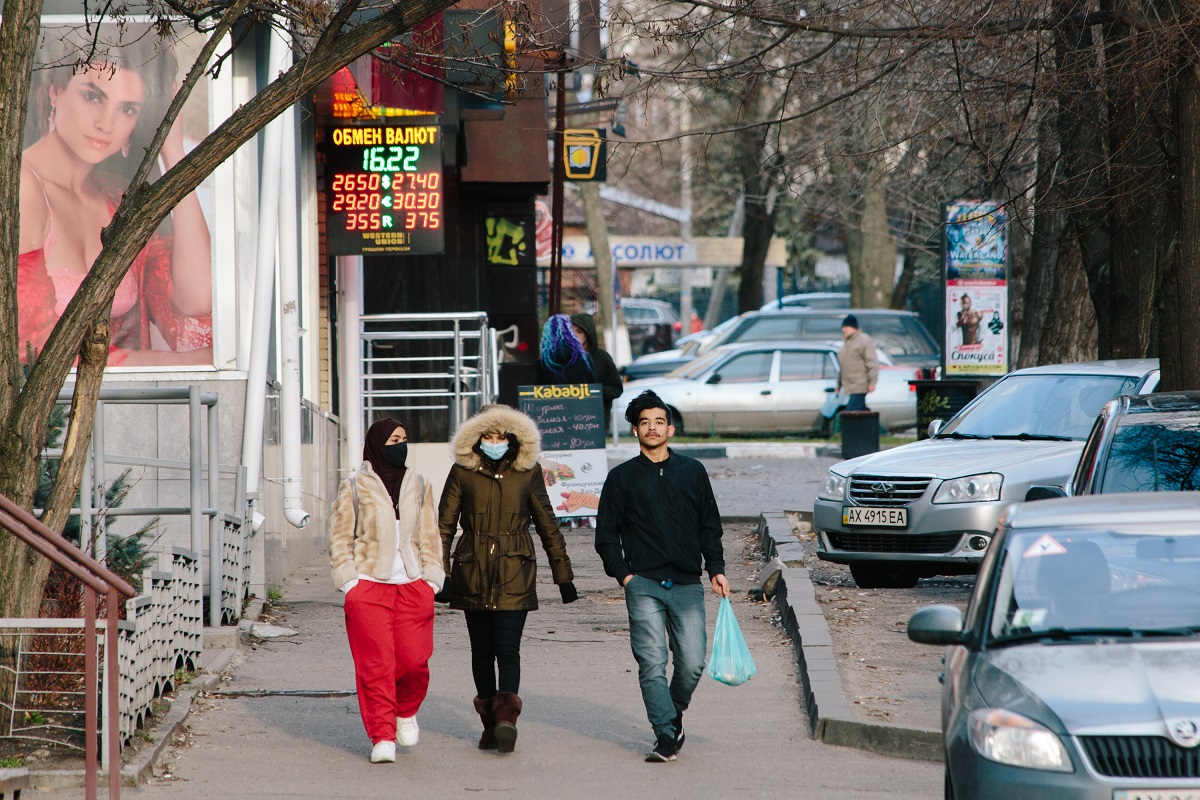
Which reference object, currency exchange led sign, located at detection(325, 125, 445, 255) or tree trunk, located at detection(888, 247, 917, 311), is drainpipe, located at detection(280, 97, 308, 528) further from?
tree trunk, located at detection(888, 247, 917, 311)

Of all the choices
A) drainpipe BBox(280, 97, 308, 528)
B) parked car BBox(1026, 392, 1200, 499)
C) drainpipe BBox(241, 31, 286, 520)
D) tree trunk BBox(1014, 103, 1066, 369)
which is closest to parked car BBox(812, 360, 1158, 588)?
parked car BBox(1026, 392, 1200, 499)

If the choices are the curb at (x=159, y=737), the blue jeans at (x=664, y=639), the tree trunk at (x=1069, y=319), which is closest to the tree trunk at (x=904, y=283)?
the tree trunk at (x=1069, y=319)

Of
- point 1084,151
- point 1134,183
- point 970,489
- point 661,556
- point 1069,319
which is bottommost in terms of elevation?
point 970,489

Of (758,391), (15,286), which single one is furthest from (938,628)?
(758,391)

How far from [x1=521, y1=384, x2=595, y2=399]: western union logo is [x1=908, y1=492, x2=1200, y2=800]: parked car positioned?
886cm

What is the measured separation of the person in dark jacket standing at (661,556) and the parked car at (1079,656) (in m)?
1.57

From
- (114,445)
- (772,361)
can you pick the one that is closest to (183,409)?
(114,445)

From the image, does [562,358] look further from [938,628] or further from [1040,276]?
[938,628]

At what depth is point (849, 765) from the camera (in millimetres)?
7102

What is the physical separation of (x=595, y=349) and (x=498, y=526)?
8.14 m

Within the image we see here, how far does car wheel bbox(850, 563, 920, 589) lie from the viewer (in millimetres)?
12023

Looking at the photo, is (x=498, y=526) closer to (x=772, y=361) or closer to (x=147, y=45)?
(x=147, y=45)

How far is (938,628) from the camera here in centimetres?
558

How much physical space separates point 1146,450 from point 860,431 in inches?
431
